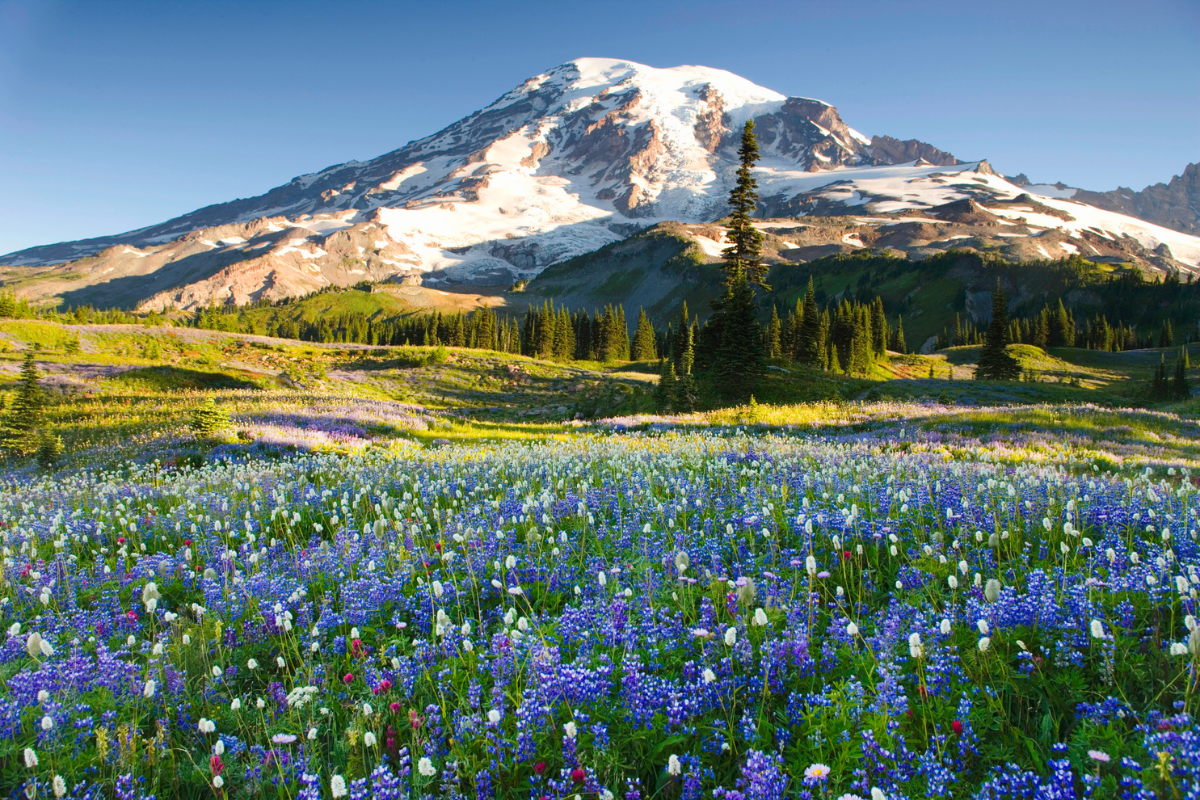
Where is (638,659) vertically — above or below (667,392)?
below

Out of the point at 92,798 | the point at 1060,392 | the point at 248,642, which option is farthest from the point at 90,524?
the point at 1060,392

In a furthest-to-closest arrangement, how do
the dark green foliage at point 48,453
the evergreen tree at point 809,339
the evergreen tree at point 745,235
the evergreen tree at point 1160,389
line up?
the evergreen tree at point 809,339, the evergreen tree at point 1160,389, the evergreen tree at point 745,235, the dark green foliage at point 48,453

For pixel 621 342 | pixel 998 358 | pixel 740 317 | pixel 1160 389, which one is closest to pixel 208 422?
pixel 740 317

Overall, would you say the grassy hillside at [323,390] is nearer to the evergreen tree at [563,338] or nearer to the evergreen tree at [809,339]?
the evergreen tree at [809,339]

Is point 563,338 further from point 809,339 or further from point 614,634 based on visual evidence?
point 614,634

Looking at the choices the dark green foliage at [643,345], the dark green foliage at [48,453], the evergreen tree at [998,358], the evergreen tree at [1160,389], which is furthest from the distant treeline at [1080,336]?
the dark green foliage at [48,453]

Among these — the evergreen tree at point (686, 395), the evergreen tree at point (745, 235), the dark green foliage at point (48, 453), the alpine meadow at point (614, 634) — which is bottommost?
the dark green foliage at point (48, 453)

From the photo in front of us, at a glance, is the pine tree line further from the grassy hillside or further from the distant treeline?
the distant treeline

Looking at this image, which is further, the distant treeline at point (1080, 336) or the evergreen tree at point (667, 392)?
the distant treeline at point (1080, 336)

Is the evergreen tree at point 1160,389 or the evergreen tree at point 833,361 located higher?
the evergreen tree at point 833,361

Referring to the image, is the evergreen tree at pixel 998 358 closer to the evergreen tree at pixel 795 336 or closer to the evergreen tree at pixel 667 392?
the evergreen tree at pixel 795 336

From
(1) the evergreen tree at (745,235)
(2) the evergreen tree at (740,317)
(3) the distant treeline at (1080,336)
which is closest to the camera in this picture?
(2) the evergreen tree at (740,317)

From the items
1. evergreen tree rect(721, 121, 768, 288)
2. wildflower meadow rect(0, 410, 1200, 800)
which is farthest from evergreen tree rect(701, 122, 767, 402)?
wildflower meadow rect(0, 410, 1200, 800)

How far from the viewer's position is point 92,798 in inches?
111
